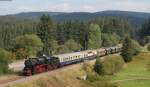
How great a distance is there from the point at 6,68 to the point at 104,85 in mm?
15555

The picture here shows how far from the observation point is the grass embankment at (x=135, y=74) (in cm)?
6975

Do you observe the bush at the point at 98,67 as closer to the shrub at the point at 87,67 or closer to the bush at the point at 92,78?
the shrub at the point at 87,67

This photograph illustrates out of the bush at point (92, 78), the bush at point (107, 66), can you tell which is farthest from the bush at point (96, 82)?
the bush at point (107, 66)

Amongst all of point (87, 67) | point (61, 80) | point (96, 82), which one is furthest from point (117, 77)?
point (61, 80)

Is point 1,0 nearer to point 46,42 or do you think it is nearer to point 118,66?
point 118,66

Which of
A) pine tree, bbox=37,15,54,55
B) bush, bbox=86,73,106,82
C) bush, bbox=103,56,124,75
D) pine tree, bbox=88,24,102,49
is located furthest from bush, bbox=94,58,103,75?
pine tree, bbox=88,24,102,49

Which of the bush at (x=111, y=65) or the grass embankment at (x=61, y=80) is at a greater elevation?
the grass embankment at (x=61, y=80)

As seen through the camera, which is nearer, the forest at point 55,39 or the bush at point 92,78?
the bush at point 92,78

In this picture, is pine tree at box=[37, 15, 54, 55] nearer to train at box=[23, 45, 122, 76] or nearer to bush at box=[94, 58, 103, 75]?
train at box=[23, 45, 122, 76]

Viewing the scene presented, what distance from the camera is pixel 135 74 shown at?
79.6 m

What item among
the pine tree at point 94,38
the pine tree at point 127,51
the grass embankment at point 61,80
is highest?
the grass embankment at point 61,80

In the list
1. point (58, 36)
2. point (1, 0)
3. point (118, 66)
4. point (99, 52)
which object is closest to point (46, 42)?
point (99, 52)

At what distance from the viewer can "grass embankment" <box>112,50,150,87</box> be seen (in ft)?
229

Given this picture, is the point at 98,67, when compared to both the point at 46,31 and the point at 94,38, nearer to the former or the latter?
the point at 46,31
